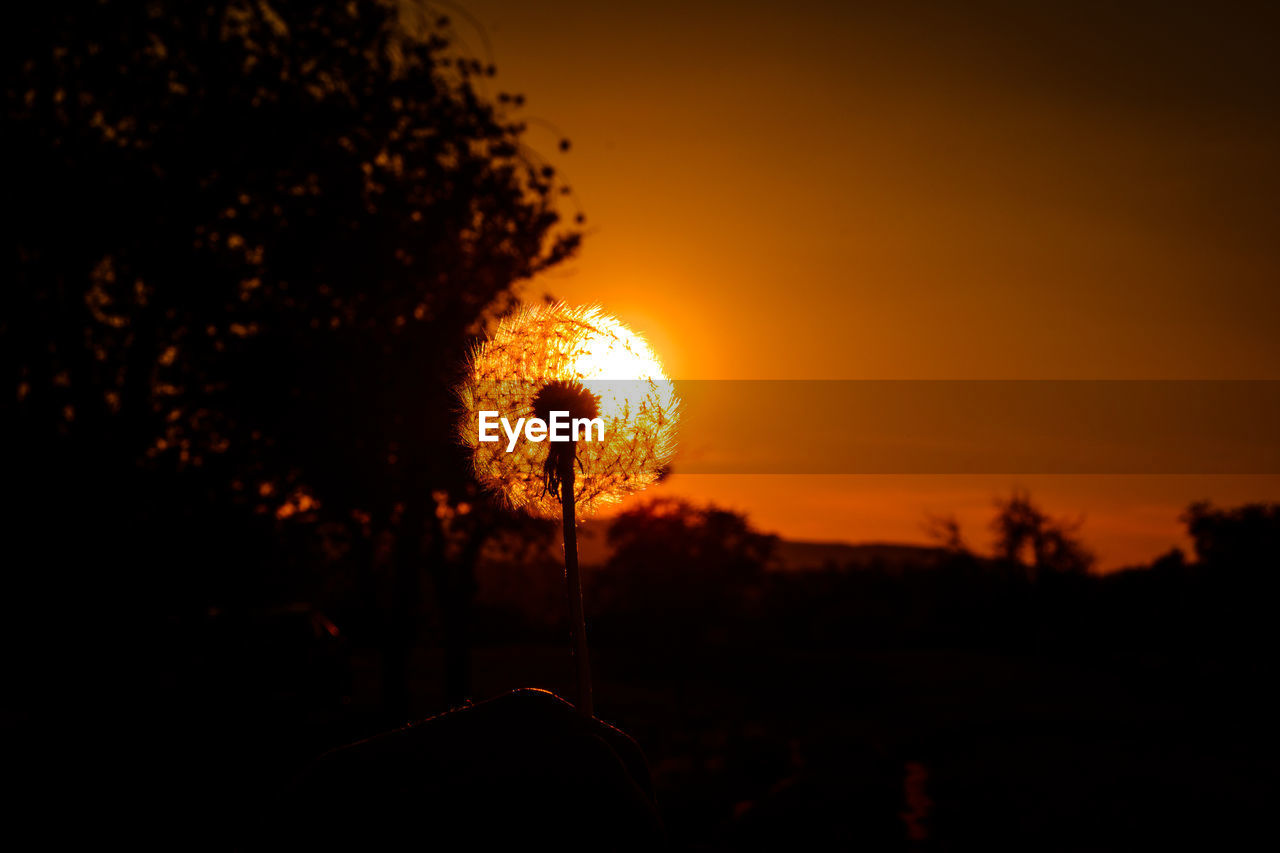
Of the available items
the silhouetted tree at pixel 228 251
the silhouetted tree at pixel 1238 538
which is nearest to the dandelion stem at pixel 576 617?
the silhouetted tree at pixel 228 251

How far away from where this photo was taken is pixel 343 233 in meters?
17.8

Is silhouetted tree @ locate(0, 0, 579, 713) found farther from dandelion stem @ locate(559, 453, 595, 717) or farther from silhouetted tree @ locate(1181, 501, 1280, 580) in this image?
silhouetted tree @ locate(1181, 501, 1280, 580)

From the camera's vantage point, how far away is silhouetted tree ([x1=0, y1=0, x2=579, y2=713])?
1631 centimetres

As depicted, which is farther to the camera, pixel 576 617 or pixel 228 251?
pixel 228 251

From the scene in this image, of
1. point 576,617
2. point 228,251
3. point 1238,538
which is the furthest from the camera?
point 1238,538

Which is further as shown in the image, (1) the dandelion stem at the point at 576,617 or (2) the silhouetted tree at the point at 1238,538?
(2) the silhouetted tree at the point at 1238,538

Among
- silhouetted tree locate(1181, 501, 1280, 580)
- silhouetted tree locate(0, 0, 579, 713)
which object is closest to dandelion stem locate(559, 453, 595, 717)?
silhouetted tree locate(0, 0, 579, 713)

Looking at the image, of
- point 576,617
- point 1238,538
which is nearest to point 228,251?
point 576,617

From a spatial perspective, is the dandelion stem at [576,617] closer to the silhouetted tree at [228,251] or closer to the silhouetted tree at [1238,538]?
the silhouetted tree at [228,251]

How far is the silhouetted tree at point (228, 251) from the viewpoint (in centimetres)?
1631

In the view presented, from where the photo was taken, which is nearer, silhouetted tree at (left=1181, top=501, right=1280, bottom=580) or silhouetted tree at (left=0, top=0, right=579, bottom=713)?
silhouetted tree at (left=0, top=0, right=579, bottom=713)

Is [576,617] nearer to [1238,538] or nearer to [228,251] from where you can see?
[228,251]

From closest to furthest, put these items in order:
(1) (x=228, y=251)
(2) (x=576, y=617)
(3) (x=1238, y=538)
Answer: (2) (x=576, y=617) < (1) (x=228, y=251) < (3) (x=1238, y=538)

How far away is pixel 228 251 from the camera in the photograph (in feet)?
58.1
